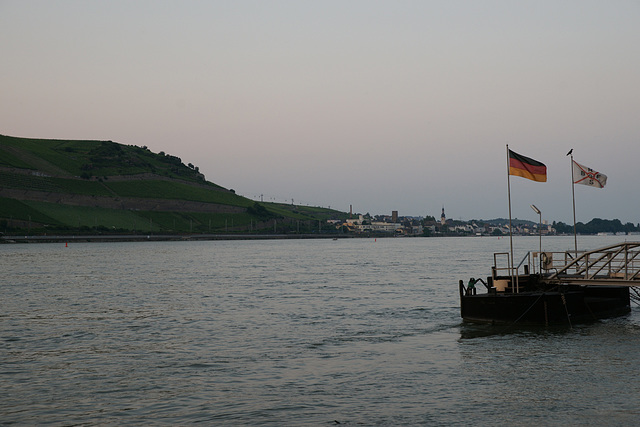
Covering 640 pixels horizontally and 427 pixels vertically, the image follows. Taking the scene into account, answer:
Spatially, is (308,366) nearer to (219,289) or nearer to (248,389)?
(248,389)

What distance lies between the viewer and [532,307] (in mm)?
33375

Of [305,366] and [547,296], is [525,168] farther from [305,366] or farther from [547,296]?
[305,366]

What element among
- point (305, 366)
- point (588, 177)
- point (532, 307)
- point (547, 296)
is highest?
point (588, 177)

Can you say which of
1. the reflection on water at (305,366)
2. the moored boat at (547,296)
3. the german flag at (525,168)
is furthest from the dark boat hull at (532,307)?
the german flag at (525,168)

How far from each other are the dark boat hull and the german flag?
21.7 ft

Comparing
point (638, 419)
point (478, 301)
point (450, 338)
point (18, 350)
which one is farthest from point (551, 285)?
point (18, 350)

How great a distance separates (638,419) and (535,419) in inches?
105

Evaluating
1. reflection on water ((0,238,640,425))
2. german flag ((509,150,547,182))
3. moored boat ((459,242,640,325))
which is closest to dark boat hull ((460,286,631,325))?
moored boat ((459,242,640,325))

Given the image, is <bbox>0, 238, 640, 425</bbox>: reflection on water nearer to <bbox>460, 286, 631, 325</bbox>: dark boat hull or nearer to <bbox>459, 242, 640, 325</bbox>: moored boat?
<bbox>460, 286, 631, 325</bbox>: dark boat hull

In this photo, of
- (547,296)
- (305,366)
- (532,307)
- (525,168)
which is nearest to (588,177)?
(525,168)

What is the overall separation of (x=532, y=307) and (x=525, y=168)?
7.96 metres

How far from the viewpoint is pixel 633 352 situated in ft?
85.0

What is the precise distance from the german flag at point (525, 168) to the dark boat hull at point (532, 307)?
662 centimetres

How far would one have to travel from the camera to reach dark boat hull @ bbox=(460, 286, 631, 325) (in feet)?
109
